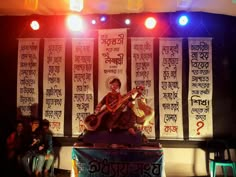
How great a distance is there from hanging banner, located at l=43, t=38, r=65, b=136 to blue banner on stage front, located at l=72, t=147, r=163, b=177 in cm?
188

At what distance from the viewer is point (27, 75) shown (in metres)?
6.69

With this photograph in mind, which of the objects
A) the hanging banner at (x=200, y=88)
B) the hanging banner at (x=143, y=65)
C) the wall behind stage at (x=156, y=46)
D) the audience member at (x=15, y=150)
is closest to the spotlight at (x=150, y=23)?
the wall behind stage at (x=156, y=46)

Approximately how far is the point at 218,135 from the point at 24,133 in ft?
12.4

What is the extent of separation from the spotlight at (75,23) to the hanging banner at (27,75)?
2.45ft

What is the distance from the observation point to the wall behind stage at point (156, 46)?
6.26 metres

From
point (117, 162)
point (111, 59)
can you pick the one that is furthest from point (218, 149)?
point (111, 59)

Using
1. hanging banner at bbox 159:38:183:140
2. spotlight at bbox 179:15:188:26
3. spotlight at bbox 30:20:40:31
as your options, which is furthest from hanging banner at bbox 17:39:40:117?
spotlight at bbox 179:15:188:26

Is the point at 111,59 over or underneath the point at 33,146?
over

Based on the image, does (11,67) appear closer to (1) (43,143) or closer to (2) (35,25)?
(2) (35,25)

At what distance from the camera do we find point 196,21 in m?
6.42

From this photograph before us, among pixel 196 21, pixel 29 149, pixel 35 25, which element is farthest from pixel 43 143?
pixel 196 21

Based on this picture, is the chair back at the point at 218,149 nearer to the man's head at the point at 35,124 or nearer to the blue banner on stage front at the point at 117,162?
the blue banner on stage front at the point at 117,162

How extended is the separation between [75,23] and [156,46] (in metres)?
1.74

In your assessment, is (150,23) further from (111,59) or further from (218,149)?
(218,149)
